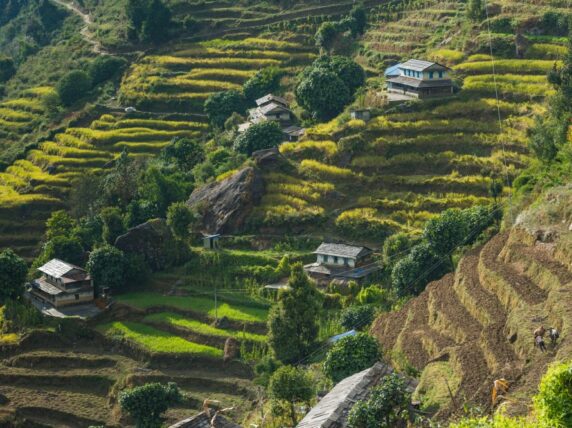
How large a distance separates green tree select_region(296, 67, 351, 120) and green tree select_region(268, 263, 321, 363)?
23.1 meters

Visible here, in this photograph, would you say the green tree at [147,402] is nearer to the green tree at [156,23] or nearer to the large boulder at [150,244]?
the large boulder at [150,244]

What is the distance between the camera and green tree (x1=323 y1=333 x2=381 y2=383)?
4438cm

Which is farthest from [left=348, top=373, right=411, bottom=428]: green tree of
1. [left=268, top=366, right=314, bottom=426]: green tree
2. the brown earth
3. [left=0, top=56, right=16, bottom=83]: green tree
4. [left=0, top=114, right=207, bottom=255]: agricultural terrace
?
[left=0, top=56, right=16, bottom=83]: green tree

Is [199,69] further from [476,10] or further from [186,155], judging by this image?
[476,10]

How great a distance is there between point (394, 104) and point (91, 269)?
833 inches

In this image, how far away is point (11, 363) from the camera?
2333 inches

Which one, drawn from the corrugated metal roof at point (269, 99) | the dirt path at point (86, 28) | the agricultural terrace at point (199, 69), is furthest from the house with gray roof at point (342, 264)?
the dirt path at point (86, 28)

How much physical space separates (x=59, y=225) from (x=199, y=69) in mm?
22994

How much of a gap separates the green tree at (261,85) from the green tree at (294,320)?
3140cm

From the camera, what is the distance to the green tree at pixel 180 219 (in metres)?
64.5

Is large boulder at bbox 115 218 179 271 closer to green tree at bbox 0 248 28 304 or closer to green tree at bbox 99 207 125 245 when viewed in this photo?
green tree at bbox 99 207 125 245

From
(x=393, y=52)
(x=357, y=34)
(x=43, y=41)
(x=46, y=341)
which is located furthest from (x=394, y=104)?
(x=43, y=41)

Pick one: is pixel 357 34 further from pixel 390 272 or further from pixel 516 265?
pixel 516 265

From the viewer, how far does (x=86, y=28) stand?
105125mm
